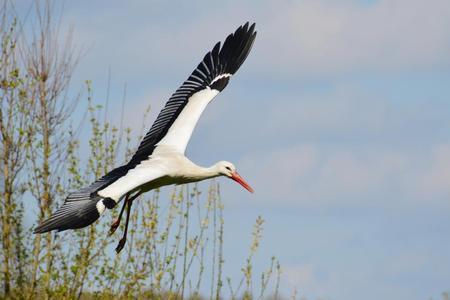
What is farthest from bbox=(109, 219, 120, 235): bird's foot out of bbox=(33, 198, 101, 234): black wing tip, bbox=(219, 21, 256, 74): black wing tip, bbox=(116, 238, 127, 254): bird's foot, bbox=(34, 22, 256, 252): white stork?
bbox=(219, 21, 256, 74): black wing tip

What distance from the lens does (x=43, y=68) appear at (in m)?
11.1

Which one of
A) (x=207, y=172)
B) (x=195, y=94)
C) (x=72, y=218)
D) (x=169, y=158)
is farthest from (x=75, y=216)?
(x=195, y=94)

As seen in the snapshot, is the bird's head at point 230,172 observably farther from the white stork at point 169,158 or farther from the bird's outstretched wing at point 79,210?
the bird's outstretched wing at point 79,210

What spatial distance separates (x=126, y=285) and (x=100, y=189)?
1.10 m

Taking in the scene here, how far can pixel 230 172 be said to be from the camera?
11883mm

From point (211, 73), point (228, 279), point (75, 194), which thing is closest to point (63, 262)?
point (75, 194)

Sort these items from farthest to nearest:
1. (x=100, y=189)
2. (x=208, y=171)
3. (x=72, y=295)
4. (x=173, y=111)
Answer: (x=173, y=111) → (x=208, y=171) → (x=72, y=295) → (x=100, y=189)

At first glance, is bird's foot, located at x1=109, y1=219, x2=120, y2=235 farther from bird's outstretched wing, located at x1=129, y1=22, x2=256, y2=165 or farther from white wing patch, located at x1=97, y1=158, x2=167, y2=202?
bird's outstretched wing, located at x1=129, y1=22, x2=256, y2=165

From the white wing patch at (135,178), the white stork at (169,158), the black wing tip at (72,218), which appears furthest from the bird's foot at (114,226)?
the black wing tip at (72,218)

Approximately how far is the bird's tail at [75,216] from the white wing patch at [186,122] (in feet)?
6.51

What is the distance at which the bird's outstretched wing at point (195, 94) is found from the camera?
39.3 feet

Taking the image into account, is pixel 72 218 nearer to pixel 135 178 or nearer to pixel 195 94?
pixel 135 178

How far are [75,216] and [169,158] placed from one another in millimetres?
2059

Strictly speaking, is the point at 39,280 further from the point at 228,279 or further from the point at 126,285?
the point at 228,279
